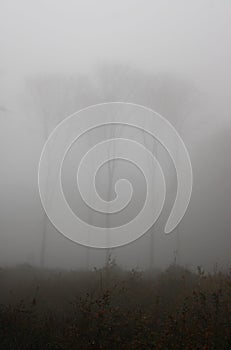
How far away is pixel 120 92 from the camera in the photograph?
3014mm

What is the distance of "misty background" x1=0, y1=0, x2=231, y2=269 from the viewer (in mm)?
2900

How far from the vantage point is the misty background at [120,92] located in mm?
2900

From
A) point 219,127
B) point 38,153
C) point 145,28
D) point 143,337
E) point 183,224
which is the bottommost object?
point 143,337

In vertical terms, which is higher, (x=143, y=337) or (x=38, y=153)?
(x=38, y=153)

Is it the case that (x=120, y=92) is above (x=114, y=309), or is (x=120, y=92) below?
above

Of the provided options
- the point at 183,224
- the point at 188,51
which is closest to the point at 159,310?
the point at 183,224

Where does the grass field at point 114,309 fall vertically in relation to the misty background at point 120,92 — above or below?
below

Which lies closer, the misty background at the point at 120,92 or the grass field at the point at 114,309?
the grass field at the point at 114,309

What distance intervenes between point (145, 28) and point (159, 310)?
206cm

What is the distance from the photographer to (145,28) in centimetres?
313

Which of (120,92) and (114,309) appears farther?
(120,92)

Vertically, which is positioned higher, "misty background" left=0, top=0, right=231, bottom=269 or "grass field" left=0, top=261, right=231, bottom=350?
"misty background" left=0, top=0, right=231, bottom=269

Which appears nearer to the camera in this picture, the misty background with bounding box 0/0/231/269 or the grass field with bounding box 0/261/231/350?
the grass field with bounding box 0/261/231/350

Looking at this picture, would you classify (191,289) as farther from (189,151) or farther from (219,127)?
(219,127)
